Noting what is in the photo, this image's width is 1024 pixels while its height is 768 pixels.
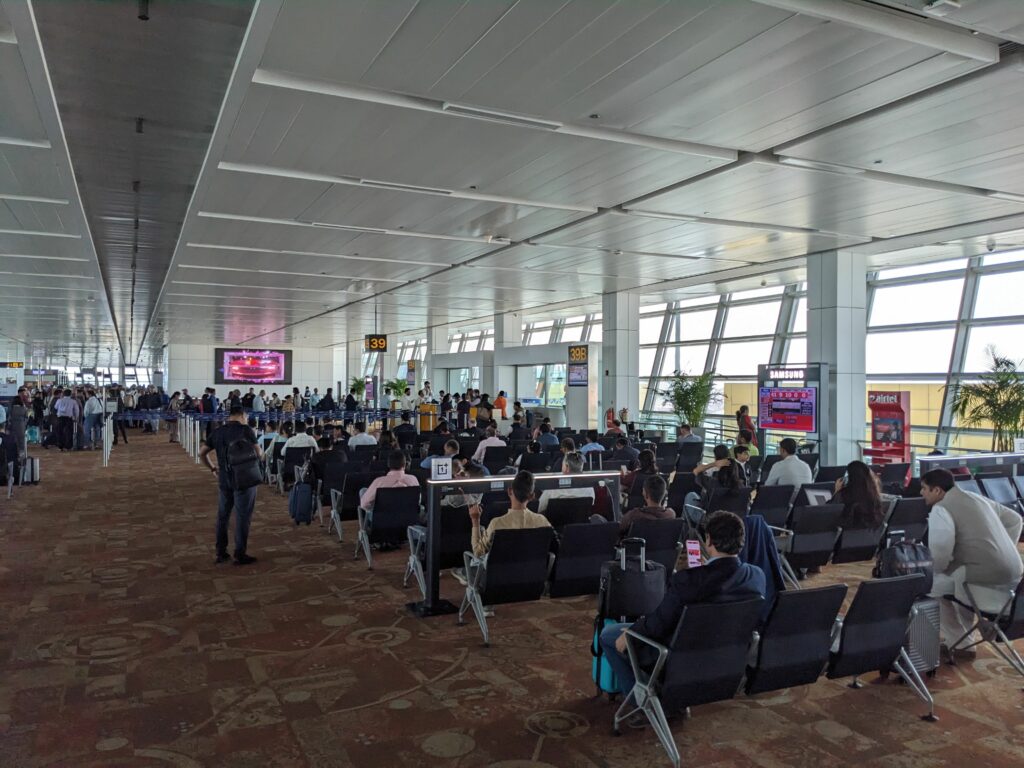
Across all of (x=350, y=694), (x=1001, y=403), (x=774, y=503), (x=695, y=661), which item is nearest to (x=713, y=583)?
(x=695, y=661)

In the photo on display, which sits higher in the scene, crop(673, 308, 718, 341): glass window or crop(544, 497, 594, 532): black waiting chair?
crop(673, 308, 718, 341): glass window

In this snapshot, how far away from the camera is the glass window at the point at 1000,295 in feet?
47.3

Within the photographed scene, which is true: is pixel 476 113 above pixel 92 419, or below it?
above

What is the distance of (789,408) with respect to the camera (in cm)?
1411

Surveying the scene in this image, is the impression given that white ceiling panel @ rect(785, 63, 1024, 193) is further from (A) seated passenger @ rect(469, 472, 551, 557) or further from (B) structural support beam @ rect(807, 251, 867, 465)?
(B) structural support beam @ rect(807, 251, 867, 465)

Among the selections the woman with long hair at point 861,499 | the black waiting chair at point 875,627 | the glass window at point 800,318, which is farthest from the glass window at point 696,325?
the black waiting chair at point 875,627

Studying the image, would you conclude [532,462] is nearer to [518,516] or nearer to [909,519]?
[909,519]

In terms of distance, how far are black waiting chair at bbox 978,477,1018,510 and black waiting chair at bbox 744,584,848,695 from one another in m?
5.94

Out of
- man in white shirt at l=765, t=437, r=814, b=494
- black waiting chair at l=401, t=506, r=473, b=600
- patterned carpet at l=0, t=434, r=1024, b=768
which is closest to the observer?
patterned carpet at l=0, t=434, r=1024, b=768

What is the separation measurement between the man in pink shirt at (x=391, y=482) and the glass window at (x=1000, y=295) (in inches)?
510

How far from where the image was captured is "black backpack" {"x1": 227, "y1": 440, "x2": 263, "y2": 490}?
7.34 metres

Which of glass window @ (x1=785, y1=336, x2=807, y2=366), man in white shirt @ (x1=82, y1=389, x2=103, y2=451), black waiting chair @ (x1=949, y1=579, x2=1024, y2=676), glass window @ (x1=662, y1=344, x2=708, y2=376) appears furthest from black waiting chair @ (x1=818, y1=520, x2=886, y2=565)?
man in white shirt @ (x1=82, y1=389, x2=103, y2=451)

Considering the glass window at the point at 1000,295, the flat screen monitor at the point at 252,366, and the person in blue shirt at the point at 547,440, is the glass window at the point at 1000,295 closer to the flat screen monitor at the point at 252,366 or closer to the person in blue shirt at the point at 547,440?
the person in blue shirt at the point at 547,440

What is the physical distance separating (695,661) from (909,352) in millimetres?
15067
